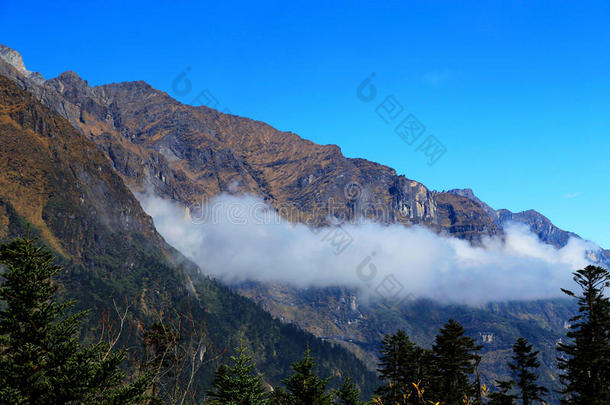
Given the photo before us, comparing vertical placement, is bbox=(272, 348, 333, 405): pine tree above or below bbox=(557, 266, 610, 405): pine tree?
below

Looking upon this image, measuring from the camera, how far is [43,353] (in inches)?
876

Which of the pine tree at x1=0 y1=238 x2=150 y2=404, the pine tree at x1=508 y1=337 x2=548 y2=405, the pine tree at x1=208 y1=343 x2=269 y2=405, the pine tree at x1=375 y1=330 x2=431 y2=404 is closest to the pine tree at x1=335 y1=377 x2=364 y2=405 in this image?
the pine tree at x1=208 y1=343 x2=269 y2=405

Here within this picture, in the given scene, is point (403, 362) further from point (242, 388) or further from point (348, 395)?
point (242, 388)

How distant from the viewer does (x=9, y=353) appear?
21.9 m

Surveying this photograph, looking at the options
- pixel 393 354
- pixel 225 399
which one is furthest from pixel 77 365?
pixel 393 354

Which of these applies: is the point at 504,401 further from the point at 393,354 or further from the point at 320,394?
the point at 320,394

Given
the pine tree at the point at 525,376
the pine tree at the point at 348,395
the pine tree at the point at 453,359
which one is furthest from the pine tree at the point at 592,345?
the pine tree at the point at 348,395

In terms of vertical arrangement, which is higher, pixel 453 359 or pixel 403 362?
pixel 453 359

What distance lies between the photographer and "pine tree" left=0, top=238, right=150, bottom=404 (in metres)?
20.6

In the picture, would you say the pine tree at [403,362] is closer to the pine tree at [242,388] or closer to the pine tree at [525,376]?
the pine tree at [525,376]

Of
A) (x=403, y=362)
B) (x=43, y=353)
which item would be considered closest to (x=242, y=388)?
(x=43, y=353)

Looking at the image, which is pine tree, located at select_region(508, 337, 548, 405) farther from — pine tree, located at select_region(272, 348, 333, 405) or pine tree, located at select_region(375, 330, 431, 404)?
pine tree, located at select_region(272, 348, 333, 405)

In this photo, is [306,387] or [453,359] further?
[453,359]

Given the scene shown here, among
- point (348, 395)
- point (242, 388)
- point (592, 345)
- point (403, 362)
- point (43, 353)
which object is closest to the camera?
point (43, 353)
